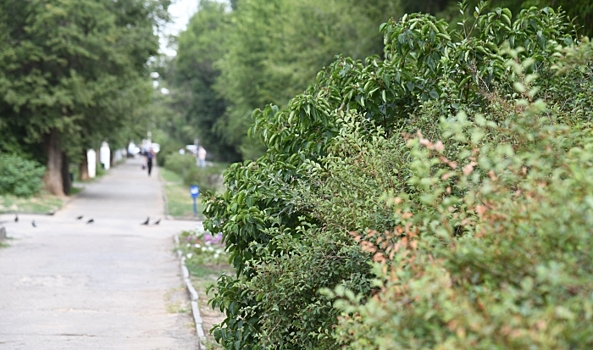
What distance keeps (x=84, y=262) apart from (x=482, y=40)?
407 inches

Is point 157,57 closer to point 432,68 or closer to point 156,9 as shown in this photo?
point 156,9

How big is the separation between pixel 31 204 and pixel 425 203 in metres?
25.0

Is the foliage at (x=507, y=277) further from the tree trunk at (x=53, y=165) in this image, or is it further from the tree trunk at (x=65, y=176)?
the tree trunk at (x=65, y=176)

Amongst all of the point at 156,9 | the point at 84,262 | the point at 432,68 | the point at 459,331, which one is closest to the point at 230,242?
the point at 432,68

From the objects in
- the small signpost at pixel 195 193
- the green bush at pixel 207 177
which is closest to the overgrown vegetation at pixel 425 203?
the small signpost at pixel 195 193

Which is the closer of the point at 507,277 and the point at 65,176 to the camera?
the point at 507,277

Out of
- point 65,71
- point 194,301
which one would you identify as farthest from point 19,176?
point 194,301

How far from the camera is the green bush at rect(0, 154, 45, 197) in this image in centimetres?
2945

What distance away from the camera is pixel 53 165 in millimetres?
33031

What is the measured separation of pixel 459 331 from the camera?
2.75 m

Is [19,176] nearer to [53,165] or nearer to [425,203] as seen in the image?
[53,165]

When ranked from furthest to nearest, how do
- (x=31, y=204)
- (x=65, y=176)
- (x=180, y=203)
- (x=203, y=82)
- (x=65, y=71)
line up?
(x=203, y=82) → (x=65, y=176) → (x=180, y=203) → (x=65, y=71) → (x=31, y=204)

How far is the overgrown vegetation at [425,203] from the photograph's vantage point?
3012mm

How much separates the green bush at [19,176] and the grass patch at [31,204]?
34 cm
